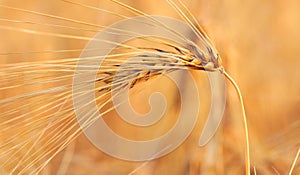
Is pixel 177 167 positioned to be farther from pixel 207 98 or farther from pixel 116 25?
pixel 116 25

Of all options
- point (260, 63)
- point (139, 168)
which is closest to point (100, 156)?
point (139, 168)

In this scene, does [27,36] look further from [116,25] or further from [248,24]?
[248,24]

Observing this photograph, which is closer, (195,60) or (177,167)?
(195,60)

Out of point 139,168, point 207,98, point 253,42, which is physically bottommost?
point 139,168

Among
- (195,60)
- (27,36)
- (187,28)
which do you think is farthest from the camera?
(27,36)

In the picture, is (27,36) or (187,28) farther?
(27,36)

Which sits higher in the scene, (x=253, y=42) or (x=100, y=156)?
(x=253, y=42)

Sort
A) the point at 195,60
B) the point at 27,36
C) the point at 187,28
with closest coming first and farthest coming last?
1. the point at 195,60
2. the point at 187,28
3. the point at 27,36

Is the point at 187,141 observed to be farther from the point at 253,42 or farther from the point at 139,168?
the point at 253,42

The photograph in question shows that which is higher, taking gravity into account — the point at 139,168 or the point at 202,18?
the point at 202,18

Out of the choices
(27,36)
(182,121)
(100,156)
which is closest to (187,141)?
(182,121)
